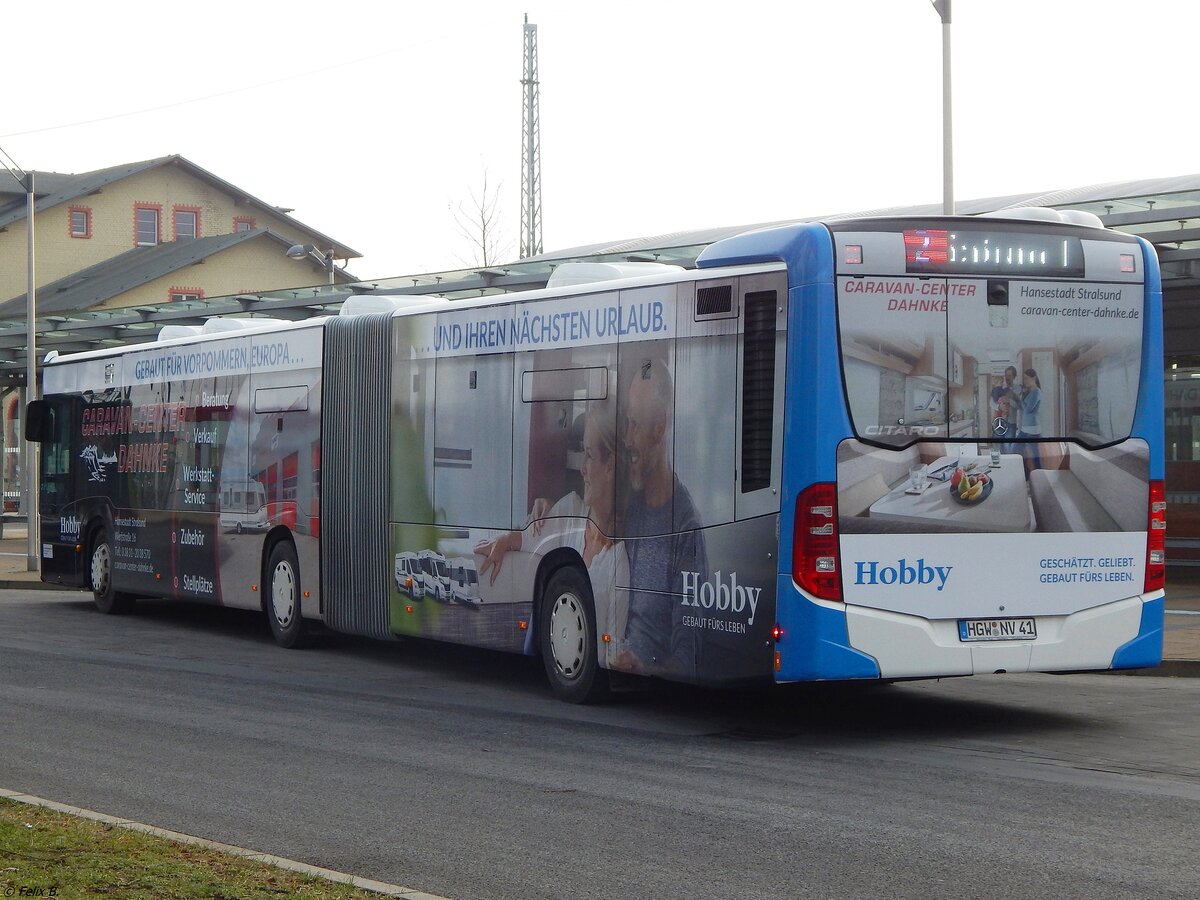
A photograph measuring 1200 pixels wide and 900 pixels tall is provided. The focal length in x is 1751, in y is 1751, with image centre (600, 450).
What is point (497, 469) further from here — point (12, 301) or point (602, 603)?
point (12, 301)

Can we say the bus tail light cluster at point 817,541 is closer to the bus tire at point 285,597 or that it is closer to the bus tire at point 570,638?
the bus tire at point 570,638

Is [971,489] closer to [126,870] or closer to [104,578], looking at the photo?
[126,870]

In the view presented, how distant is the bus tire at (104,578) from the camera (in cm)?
2098

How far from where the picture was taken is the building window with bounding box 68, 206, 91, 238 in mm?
65125

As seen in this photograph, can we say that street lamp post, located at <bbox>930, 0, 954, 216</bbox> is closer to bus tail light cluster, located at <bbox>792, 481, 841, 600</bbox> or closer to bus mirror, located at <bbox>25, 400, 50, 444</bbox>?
bus tail light cluster, located at <bbox>792, 481, 841, 600</bbox>

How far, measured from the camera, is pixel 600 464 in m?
12.2

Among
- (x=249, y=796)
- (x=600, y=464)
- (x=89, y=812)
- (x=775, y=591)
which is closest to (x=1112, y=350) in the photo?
(x=775, y=591)

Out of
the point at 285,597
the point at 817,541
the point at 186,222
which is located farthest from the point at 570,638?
the point at 186,222

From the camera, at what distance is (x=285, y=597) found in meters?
17.1

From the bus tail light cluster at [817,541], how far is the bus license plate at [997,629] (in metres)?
0.95

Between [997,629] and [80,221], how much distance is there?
5984 cm

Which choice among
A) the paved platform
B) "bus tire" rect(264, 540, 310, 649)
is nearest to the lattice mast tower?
the paved platform

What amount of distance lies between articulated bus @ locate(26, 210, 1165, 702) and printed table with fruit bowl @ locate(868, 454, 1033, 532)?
2cm

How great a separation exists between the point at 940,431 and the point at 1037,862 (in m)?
3.73
